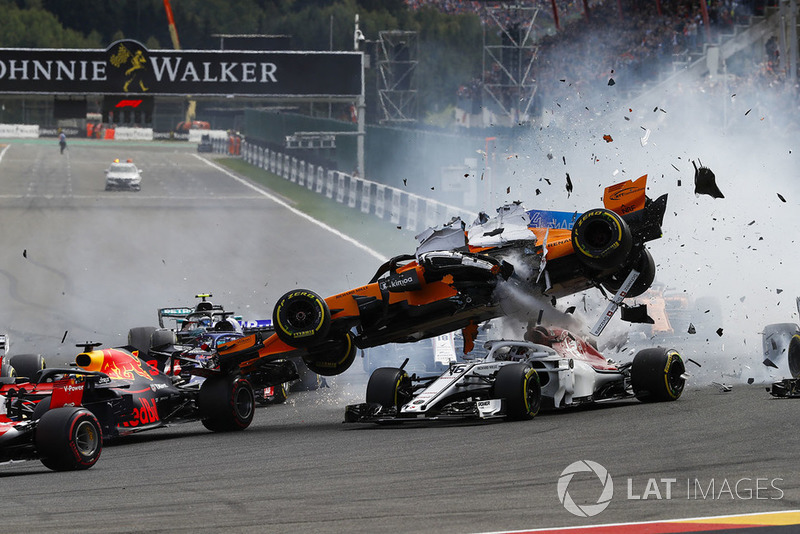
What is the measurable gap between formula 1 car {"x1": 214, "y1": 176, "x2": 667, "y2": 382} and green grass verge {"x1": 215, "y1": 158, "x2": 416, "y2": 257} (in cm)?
1858

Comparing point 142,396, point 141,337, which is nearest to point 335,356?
point 142,396

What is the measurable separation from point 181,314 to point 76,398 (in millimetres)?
7984

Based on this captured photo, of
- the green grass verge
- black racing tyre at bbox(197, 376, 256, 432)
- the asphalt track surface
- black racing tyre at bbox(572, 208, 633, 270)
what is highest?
the green grass verge

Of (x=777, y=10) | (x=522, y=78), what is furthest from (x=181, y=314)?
(x=522, y=78)

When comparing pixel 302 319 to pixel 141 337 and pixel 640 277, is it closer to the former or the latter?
pixel 640 277

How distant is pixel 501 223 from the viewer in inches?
691

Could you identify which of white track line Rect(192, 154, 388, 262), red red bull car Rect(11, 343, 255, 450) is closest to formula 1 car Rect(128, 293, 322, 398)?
red red bull car Rect(11, 343, 255, 450)

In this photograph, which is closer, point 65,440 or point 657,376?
point 65,440

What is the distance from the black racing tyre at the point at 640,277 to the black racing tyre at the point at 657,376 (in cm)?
92

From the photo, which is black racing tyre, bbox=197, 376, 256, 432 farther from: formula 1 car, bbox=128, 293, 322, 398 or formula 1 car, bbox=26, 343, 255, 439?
formula 1 car, bbox=128, 293, 322, 398

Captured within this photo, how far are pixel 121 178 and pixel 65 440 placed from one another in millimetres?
36467

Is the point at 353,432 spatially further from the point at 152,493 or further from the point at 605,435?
the point at 152,493

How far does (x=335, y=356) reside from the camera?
725 inches

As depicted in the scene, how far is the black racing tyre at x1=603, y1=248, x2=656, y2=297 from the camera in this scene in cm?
1742
